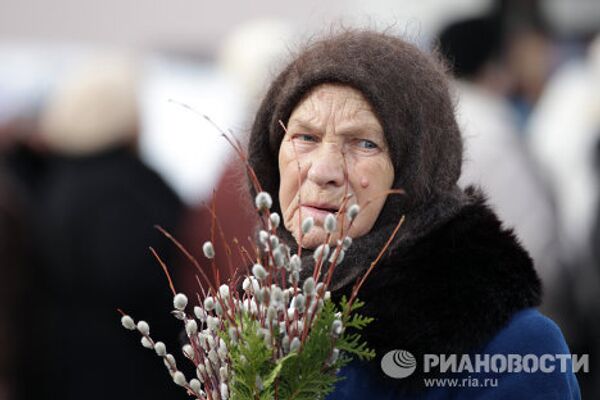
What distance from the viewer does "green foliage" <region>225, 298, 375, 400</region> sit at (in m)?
3.33

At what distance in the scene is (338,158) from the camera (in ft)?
12.2

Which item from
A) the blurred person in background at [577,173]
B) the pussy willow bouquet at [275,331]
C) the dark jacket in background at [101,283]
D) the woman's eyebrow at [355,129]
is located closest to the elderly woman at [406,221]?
the woman's eyebrow at [355,129]

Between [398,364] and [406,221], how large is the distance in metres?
0.37

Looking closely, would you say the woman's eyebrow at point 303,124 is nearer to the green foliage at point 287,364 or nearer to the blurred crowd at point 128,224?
the green foliage at point 287,364

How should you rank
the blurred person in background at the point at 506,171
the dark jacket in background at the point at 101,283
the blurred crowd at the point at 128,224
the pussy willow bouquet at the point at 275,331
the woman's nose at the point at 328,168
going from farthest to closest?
the dark jacket in background at the point at 101,283, the blurred crowd at the point at 128,224, the blurred person in background at the point at 506,171, the woman's nose at the point at 328,168, the pussy willow bouquet at the point at 275,331

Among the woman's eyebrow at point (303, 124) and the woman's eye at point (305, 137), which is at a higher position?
the woman's eyebrow at point (303, 124)

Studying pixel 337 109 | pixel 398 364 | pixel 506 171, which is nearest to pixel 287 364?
pixel 398 364

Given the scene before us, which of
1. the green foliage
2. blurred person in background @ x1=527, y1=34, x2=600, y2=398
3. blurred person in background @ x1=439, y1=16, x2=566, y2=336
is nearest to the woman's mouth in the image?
the green foliage

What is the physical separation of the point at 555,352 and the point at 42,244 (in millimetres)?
4189

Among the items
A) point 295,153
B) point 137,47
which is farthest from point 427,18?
point 295,153

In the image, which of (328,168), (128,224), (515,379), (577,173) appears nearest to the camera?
(515,379)

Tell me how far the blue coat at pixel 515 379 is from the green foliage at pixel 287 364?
0.18m

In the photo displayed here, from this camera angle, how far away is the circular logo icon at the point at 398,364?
141 inches

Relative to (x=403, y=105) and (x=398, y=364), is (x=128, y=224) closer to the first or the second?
(x=403, y=105)
